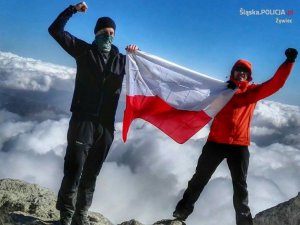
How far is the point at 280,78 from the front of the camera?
26.0ft

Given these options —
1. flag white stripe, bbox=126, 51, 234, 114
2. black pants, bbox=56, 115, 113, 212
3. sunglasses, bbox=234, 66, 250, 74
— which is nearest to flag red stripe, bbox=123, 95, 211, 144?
flag white stripe, bbox=126, 51, 234, 114

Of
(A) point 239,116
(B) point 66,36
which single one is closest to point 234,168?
(A) point 239,116

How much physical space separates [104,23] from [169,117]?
3027 mm

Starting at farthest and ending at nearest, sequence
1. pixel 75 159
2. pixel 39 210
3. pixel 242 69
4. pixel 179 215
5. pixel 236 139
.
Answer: pixel 39 210, pixel 179 215, pixel 242 69, pixel 236 139, pixel 75 159

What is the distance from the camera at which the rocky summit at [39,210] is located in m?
8.98

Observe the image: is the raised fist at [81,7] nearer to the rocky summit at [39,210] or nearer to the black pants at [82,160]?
the black pants at [82,160]

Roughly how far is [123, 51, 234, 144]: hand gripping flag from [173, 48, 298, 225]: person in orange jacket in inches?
25.5

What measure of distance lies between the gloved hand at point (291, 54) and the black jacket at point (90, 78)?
3354 mm

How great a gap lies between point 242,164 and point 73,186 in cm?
355

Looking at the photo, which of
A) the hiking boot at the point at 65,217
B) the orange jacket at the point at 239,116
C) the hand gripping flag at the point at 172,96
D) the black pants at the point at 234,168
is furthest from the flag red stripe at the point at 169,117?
the hiking boot at the point at 65,217

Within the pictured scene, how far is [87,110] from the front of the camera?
7.58 metres

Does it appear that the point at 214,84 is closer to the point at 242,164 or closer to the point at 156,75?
the point at 156,75

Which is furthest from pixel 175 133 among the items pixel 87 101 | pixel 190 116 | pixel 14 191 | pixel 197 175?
pixel 14 191

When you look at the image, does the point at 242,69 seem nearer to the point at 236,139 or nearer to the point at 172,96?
the point at 236,139
